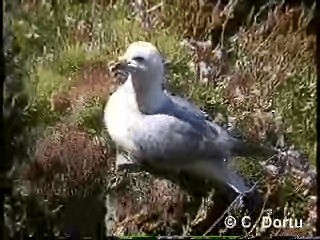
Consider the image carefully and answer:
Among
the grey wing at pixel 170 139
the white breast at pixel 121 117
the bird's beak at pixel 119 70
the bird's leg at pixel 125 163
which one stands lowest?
the bird's leg at pixel 125 163

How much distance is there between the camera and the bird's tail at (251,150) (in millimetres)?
2688

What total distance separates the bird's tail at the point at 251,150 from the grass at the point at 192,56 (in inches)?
1.1

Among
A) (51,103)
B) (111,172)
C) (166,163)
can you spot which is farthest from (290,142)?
(51,103)

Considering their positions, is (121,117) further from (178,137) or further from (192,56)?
(192,56)

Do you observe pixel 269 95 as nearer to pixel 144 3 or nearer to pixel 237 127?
pixel 237 127

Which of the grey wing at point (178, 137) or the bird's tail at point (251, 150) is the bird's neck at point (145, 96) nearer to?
the grey wing at point (178, 137)

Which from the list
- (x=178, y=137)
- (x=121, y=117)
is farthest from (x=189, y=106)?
(x=121, y=117)

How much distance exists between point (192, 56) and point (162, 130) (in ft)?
0.82

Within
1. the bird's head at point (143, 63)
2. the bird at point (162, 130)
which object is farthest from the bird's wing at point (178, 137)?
the bird's head at point (143, 63)

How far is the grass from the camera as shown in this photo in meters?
2.69

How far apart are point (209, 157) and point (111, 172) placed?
305 millimetres

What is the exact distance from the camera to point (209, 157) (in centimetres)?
267

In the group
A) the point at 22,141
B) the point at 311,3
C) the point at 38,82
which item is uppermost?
the point at 311,3

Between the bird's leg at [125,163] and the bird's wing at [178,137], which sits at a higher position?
the bird's wing at [178,137]
